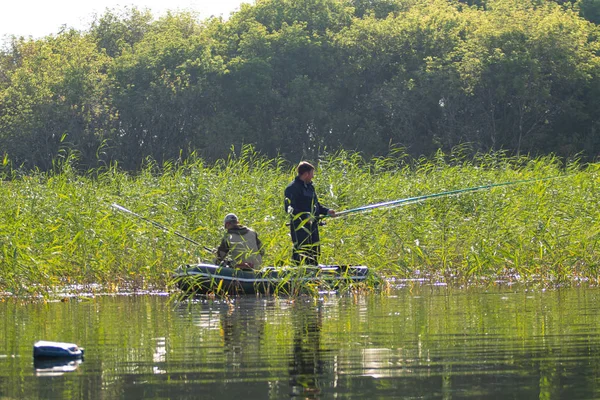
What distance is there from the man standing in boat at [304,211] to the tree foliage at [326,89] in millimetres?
30182

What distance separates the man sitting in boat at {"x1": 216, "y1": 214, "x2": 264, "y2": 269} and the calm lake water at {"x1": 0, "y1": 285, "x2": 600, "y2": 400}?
2.51 feet

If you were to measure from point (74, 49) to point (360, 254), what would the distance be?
41.3 meters

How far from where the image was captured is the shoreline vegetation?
1366 centimetres

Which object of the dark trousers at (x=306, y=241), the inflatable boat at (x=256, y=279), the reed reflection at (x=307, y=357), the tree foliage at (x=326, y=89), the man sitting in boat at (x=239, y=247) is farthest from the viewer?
the tree foliage at (x=326, y=89)

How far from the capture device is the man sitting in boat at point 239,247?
505 inches

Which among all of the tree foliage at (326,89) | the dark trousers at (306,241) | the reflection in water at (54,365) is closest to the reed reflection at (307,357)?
the reflection in water at (54,365)

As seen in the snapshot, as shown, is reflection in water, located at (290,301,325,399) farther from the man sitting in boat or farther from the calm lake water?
the man sitting in boat

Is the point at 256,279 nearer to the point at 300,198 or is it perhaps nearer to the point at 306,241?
the point at 306,241

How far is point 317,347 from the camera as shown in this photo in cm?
817

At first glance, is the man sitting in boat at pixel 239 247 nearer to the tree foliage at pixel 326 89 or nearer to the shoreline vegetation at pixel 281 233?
the shoreline vegetation at pixel 281 233

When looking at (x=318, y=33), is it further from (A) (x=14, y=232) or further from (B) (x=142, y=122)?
(A) (x=14, y=232)

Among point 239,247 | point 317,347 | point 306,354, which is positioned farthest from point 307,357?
point 239,247

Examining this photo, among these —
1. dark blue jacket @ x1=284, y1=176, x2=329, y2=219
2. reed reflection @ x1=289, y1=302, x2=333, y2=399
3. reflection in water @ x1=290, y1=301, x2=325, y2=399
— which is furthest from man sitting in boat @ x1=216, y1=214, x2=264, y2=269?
reed reflection @ x1=289, y1=302, x2=333, y2=399

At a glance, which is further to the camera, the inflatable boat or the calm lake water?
the inflatable boat
